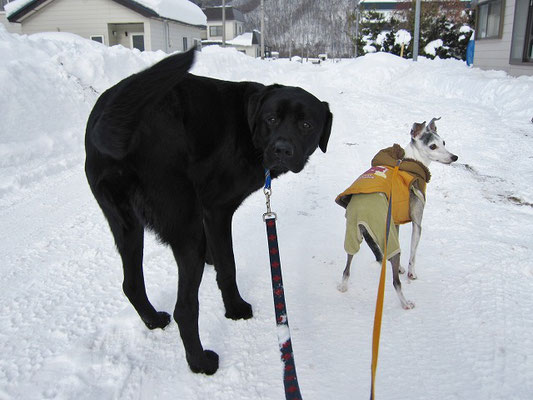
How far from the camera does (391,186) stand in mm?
2615

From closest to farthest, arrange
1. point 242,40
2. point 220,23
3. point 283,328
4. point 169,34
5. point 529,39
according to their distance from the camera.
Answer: point 283,328, point 529,39, point 169,34, point 242,40, point 220,23

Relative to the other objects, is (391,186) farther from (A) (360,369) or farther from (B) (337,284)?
(A) (360,369)

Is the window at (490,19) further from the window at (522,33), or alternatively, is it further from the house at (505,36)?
the window at (522,33)

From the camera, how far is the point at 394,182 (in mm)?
2803

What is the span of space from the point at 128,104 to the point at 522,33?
1490cm

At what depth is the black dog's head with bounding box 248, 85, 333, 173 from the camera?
2240mm

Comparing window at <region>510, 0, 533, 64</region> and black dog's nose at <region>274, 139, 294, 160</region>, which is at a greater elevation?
window at <region>510, 0, 533, 64</region>

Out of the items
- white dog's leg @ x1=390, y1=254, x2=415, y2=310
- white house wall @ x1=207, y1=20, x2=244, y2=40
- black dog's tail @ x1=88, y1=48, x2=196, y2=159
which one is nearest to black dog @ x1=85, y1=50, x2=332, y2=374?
black dog's tail @ x1=88, y1=48, x2=196, y2=159

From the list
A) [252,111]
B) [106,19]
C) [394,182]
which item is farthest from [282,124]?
[106,19]

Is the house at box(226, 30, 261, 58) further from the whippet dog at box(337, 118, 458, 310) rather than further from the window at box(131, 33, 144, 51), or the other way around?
the whippet dog at box(337, 118, 458, 310)

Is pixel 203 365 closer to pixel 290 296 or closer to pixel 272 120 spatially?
pixel 290 296

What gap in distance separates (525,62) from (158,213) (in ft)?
46.7

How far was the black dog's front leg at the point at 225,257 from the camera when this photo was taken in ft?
7.73

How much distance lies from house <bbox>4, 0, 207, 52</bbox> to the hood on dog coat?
24860 millimetres
